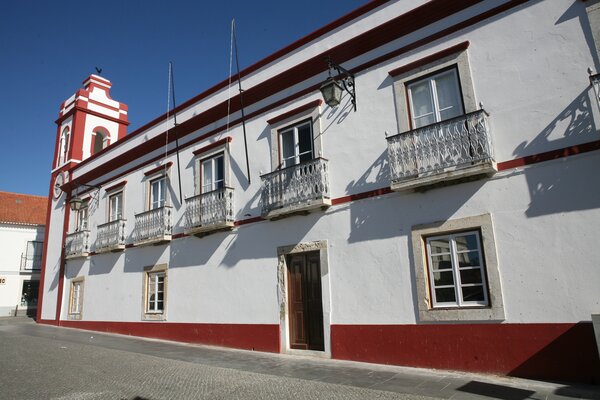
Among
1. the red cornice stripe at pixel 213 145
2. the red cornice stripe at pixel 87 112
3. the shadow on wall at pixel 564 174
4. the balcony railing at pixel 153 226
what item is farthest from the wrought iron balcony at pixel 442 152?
the red cornice stripe at pixel 87 112

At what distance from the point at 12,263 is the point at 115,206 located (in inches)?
504

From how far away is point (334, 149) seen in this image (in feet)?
27.3

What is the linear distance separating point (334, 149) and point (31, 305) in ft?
71.7

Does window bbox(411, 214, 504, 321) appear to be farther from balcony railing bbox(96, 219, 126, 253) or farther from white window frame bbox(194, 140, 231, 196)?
balcony railing bbox(96, 219, 126, 253)

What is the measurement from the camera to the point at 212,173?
10.8m

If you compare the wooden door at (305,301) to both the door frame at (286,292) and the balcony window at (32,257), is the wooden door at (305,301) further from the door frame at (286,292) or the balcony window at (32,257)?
the balcony window at (32,257)

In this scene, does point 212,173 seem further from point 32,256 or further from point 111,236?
point 32,256

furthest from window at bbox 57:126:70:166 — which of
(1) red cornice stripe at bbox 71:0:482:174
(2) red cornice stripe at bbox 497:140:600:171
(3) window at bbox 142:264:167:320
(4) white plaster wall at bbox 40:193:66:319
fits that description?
(2) red cornice stripe at bbox 497:140:600:171

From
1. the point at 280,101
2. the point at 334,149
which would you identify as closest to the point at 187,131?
the point at 280,101

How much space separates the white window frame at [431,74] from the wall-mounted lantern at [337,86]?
0.90 metres

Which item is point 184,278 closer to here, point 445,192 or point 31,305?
point 445,192

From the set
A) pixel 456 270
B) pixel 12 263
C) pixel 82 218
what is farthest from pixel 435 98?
pixel 12 263

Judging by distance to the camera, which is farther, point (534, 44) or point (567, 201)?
point (534, 44)

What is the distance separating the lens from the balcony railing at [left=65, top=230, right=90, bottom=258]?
1448cm
